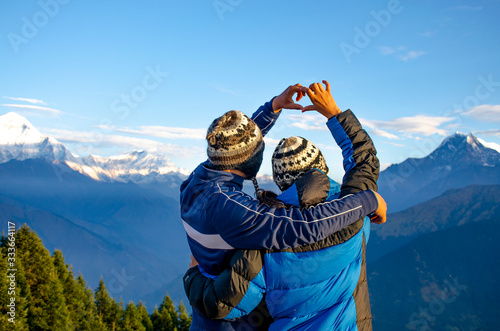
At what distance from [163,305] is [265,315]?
170 ft

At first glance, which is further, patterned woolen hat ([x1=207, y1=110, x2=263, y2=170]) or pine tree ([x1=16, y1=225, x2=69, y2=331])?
pine tree ([x1=16, y1=225, x2=69, y2=331])

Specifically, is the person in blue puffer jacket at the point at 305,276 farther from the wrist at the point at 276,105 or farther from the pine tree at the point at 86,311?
the pine tree at the point at 86,311

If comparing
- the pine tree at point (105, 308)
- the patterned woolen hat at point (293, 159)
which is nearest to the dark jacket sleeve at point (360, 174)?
the patterned woolen hat at point (293, 159)

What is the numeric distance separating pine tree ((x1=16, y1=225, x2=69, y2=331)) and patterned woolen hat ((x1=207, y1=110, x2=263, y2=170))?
28.5 m

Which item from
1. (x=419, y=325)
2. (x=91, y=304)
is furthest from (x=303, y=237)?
(x=419, y=325)

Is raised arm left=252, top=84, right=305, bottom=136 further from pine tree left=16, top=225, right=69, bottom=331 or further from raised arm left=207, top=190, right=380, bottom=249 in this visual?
pine tree left=16, top=225, right=69, bottom=331

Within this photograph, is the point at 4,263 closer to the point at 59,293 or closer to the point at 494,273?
A: the point at 59,293

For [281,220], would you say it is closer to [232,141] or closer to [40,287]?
[232,141]

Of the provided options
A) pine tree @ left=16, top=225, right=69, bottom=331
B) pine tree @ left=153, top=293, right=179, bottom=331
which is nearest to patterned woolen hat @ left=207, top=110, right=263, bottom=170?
pine tree @ left=16, top=225, right=69, bottom=331

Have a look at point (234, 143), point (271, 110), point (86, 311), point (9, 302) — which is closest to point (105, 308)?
point (86, 311)

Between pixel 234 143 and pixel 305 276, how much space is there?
108 centimetres

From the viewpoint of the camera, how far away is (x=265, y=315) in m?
2.79

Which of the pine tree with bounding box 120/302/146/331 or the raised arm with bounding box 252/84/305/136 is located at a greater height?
the pine tree with bounding box 120/302/146/331

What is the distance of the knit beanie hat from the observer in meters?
2.88
